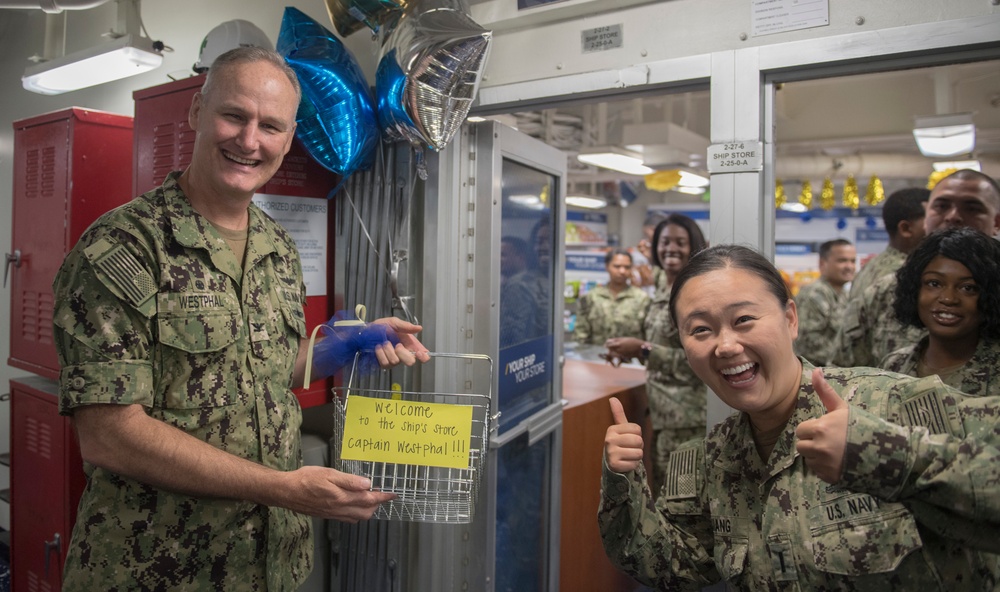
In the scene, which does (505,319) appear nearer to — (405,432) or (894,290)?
(405,432)

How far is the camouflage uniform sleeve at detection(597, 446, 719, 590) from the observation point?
1.44 meters

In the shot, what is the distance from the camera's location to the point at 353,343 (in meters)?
1.70

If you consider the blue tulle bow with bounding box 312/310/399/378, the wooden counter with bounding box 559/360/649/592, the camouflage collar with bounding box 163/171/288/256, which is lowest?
the wooden counter with bounding box 559/360/649/592

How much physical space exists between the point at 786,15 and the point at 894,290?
112 centimetres

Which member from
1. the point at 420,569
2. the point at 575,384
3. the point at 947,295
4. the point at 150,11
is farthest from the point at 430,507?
the point at 150,11

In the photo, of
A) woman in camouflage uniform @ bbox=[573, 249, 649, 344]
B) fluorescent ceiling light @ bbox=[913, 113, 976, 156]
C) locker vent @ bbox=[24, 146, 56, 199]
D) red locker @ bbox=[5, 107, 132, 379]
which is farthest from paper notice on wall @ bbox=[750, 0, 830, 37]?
woman in camouflage uniform @ bbox=[573, 249, 649, 344]

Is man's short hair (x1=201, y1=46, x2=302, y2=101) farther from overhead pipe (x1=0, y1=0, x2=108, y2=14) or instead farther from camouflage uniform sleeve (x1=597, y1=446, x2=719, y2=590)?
overhead pipe (x1=0, y1=0, x2=108, y2=14)

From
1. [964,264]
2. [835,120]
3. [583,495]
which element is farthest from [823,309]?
[964,264]

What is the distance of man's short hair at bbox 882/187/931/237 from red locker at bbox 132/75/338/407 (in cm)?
291

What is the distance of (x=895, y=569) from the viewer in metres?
1.21

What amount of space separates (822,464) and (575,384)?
2.90 m

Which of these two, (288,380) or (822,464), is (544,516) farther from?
(822,464)

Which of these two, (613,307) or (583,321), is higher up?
(613,307)

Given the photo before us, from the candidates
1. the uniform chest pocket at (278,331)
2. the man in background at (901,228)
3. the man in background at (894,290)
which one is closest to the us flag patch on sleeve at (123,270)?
the uniform chest pocket at (278,331)
